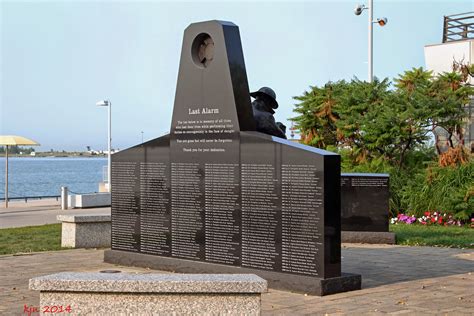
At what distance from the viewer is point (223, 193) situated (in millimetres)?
11398

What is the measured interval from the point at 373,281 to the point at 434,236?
6.46m

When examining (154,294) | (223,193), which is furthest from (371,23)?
(154,294)

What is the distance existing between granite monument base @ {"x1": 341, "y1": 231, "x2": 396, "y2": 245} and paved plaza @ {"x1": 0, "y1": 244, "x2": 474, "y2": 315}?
0.38 m

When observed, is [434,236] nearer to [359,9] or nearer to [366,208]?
[366,208]

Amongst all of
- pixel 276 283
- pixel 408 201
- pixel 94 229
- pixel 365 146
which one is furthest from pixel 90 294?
pixel 365 146

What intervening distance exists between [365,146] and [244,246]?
12.9m

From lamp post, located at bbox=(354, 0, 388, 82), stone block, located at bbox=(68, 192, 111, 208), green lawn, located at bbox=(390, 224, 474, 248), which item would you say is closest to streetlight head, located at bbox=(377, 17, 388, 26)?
lamp post, located at bbox=(354, 0, 388, 82)

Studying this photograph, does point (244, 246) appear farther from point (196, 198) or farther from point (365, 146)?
point (365, 146)

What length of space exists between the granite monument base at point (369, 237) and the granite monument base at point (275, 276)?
5.24 meters

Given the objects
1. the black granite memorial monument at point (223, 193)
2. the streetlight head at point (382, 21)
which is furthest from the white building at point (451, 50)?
the black granite memorial monument at point (223, 193)

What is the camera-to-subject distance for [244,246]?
36.3 ft

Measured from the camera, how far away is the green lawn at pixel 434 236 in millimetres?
16125

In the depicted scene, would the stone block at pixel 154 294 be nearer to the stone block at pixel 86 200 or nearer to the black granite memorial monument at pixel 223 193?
Result: the black granite memorial monument at pixel 223 193

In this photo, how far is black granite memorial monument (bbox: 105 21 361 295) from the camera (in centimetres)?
1022
